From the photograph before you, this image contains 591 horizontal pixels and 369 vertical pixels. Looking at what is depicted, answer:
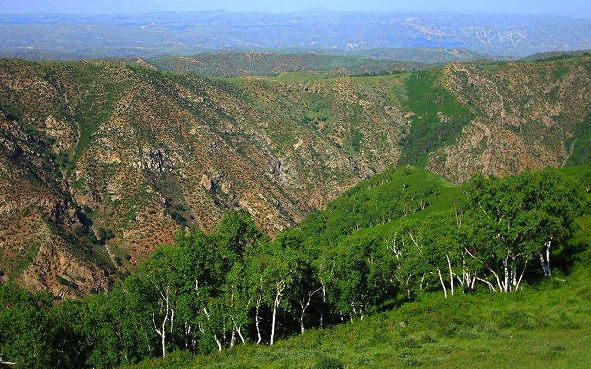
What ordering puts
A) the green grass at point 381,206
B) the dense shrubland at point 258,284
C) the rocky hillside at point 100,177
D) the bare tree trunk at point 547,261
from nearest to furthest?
1. the dense shrubland at point 258,284
2. the bare tree trunk at point 547,261
3. the rocky hillside at point 100,177
4. the green grass at point 381,206

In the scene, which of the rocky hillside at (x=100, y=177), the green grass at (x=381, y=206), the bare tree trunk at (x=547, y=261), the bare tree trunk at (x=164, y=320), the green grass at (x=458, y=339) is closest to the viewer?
the green grass at (x=458, y=339)

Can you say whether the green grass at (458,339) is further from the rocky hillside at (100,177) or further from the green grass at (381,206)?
the rocky hillside at (100,177)

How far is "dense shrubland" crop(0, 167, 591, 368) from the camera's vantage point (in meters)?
43.7

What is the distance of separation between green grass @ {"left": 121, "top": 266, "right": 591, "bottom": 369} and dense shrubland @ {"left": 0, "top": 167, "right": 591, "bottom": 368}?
2.73 meters

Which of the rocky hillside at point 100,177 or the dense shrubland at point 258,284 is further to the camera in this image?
the rocky hillside at point 100,177

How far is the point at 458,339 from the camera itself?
123 feet

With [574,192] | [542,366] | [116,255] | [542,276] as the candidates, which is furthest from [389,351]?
[116,255]

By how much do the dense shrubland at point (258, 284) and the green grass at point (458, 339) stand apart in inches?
107

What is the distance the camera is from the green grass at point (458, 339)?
105 feet

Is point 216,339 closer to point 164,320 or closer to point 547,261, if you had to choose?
point 164,320

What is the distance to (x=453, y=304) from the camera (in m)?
46.0

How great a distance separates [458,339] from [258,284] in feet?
50.0

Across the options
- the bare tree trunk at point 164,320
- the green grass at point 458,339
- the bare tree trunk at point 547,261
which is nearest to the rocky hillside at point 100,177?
the bare tree trunk at point 164,320

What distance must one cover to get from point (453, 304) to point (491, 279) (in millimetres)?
10889
